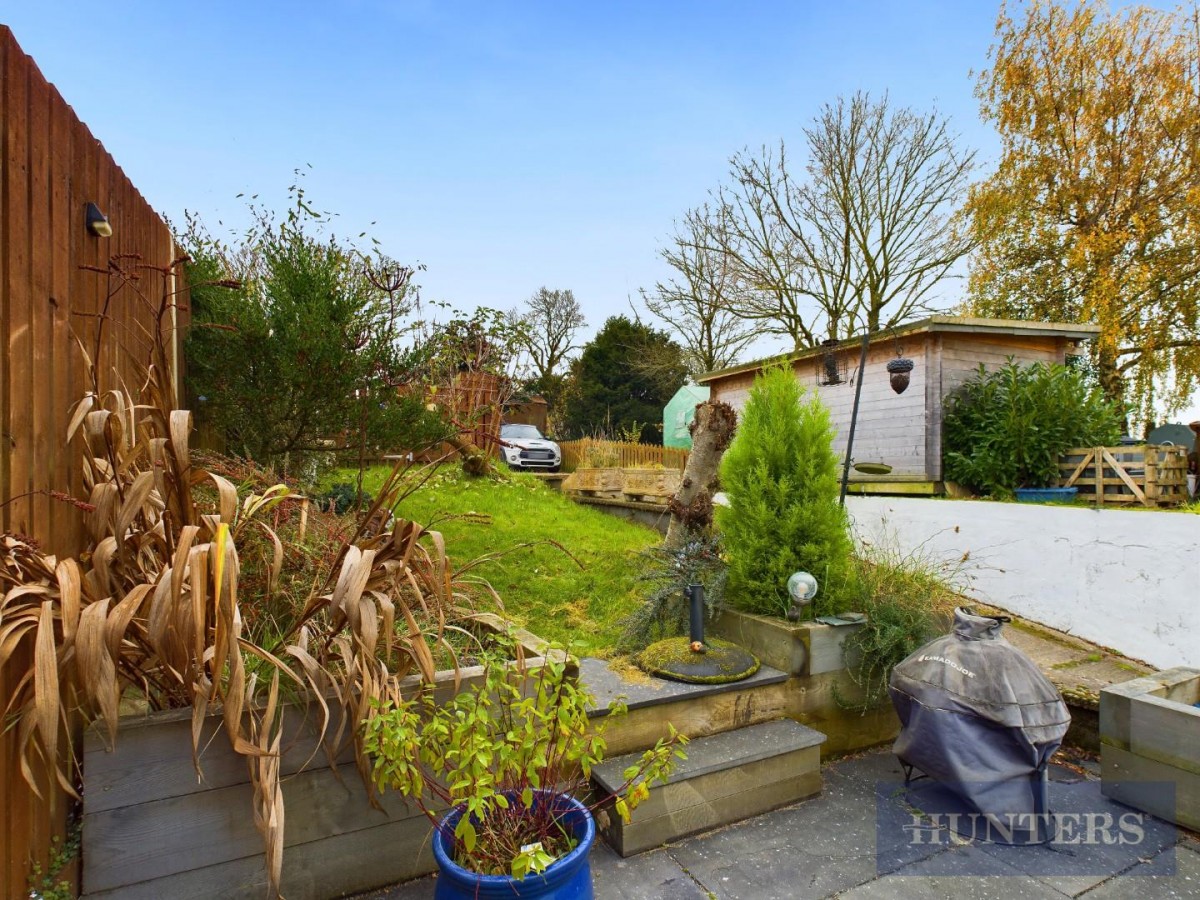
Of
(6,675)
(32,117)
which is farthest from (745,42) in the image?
(6,675)

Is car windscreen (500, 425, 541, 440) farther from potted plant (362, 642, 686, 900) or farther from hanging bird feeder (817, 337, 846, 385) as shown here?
potted plant (362, 642, 686, 900)

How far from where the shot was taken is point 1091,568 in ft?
15.4

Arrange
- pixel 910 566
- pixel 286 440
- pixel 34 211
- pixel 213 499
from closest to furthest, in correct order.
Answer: pixel 34 211, pixel 213 499, pixel 910 566, pixel 286 440

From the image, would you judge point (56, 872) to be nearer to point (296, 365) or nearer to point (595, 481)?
point (296, 365)

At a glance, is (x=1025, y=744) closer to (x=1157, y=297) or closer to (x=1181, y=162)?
(x=1157, y=297)

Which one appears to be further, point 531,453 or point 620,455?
point 531,453

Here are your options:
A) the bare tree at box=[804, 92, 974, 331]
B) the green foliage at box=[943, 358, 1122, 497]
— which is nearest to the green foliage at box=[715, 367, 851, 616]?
the green foliage at box=[943, 358, 1122, 497]

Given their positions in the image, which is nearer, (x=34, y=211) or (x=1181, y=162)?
(x=34, y=211)

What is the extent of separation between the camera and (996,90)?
11.5 metres

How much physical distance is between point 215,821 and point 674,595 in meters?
2.25

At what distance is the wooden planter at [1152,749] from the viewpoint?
2357 millimetres

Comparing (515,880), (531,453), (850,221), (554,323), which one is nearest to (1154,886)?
(515,880)

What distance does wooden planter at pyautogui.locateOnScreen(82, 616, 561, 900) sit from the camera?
5.43ft

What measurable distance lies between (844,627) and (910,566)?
0.86m
